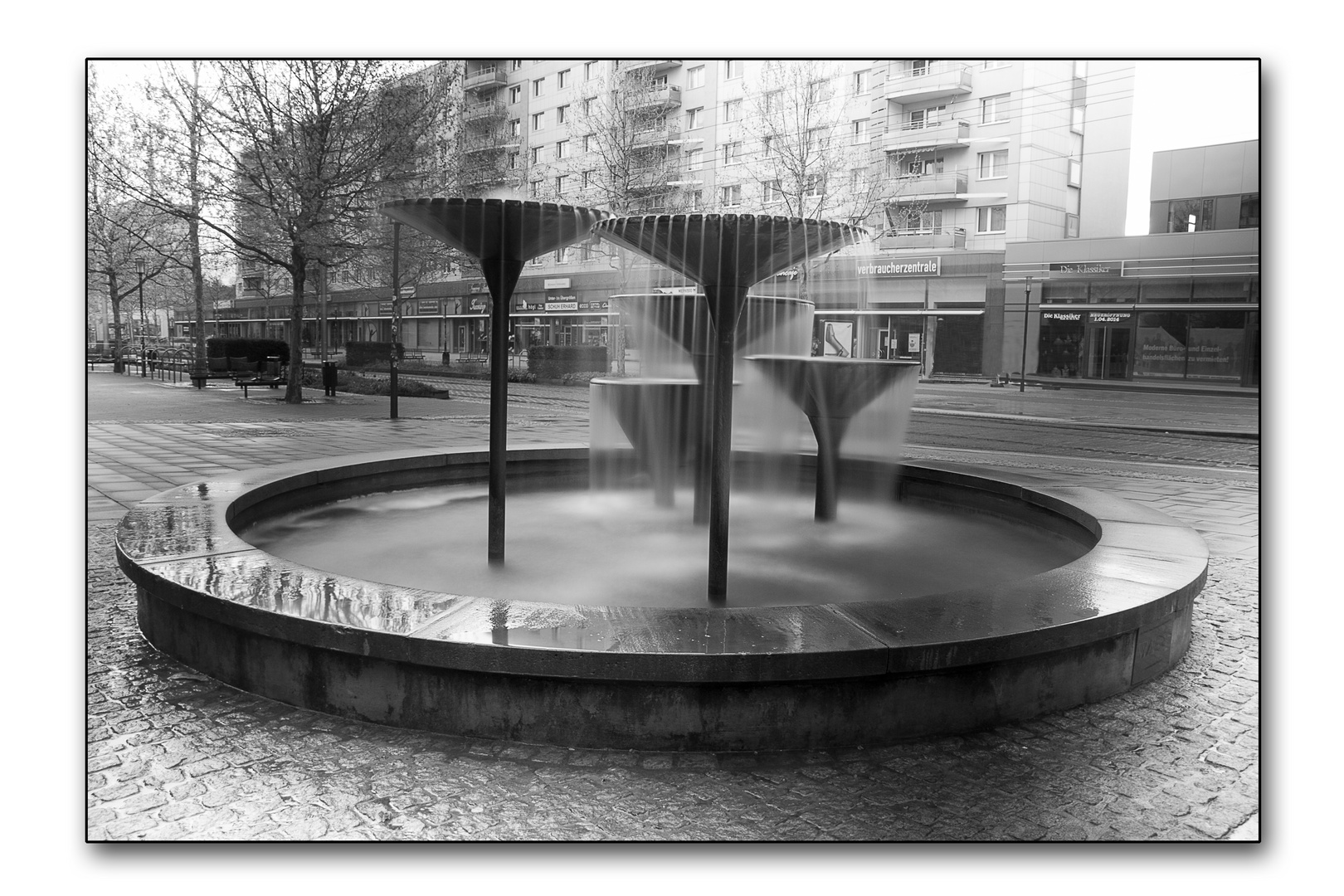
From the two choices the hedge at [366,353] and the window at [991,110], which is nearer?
the window at [991,110]

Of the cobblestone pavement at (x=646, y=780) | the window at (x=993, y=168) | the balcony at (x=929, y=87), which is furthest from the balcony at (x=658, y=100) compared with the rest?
the cobblestone pavement at (x=646, y=780)

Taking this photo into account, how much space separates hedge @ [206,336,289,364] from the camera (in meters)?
31.2

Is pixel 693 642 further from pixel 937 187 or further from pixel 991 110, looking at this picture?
pixel 937 187

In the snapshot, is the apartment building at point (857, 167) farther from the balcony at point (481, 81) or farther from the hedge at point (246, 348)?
the hedge at point (246, 348)

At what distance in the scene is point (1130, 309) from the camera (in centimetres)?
3125

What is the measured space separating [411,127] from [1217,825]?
20.6 m

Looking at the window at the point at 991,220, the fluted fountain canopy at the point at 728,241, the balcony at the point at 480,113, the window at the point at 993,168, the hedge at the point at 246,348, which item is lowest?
the fluted fountain canopy at the point at 728,241

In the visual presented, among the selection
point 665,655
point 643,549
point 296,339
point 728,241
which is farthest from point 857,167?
point 665,655

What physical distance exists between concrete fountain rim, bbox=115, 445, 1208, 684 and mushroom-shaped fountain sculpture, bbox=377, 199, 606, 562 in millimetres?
1407

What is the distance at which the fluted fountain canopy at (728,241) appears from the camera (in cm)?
452

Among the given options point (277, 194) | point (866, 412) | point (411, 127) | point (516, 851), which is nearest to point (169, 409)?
point (277, 194)

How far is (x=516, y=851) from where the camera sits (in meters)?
2.76

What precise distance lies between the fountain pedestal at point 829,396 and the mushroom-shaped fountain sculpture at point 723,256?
7.00 feet

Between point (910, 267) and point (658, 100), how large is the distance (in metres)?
15.7
